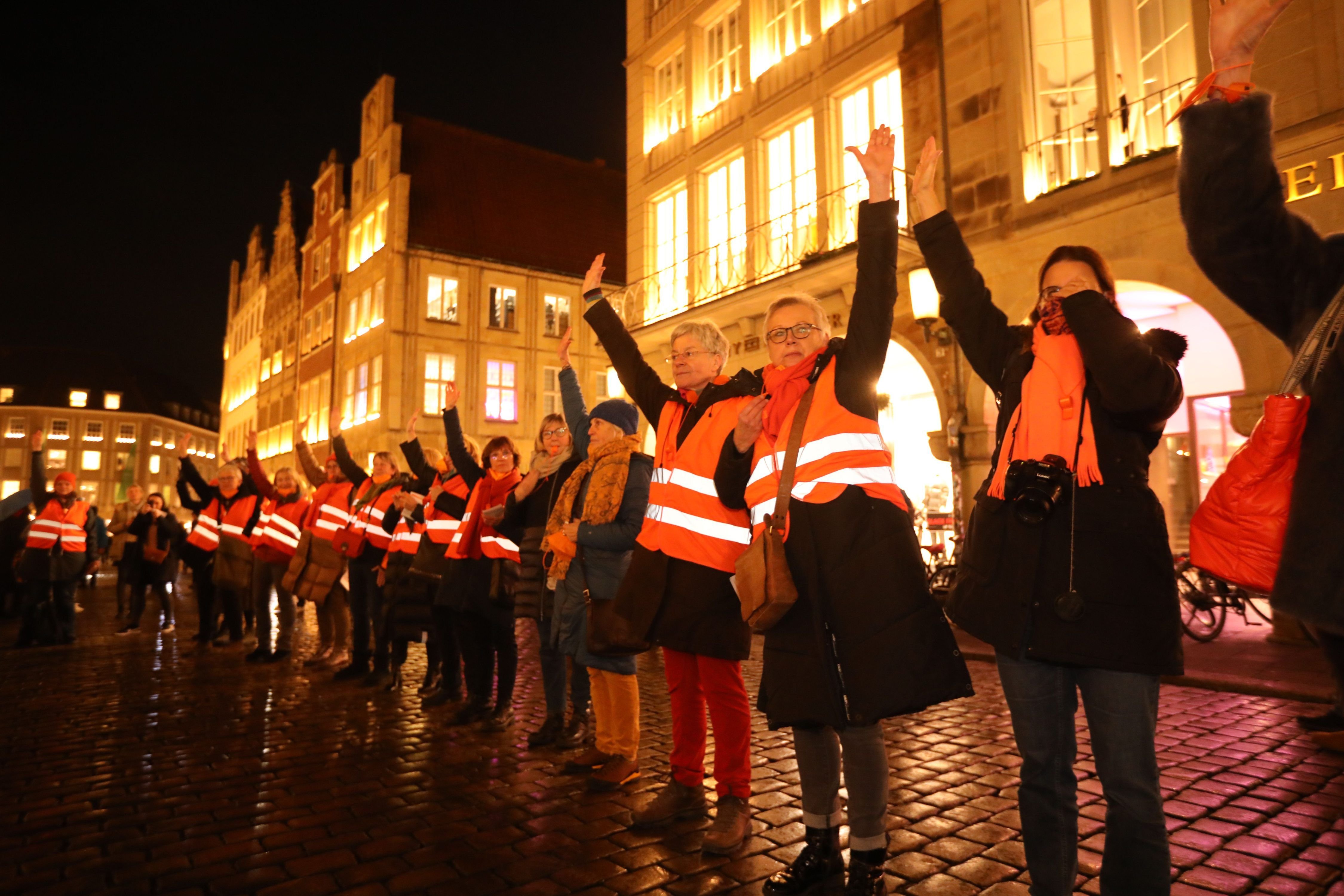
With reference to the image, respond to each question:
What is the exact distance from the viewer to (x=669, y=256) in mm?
16391

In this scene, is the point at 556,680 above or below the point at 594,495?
below

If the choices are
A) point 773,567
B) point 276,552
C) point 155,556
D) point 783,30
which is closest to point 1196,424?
point 783,30

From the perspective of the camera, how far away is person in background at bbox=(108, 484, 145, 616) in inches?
464

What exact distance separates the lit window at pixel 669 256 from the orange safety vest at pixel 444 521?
8.94m

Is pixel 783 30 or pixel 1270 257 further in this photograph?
pixel 783 30

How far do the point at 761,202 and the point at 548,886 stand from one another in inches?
497

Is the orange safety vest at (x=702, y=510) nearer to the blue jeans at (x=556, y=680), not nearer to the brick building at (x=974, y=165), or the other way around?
the blue jeans at (x=556, y=680)

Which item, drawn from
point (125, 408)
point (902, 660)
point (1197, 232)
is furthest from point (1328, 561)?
point (125, 408)

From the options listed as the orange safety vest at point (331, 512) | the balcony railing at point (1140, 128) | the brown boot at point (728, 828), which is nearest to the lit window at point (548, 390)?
the orange safety vest at point (331, 512)

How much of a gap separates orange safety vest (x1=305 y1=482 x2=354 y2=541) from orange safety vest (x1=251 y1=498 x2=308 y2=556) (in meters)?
0.42

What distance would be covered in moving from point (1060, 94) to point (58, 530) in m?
13.2

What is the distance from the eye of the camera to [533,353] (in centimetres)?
3017

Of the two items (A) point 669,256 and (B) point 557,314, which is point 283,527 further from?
(B) point 557,314

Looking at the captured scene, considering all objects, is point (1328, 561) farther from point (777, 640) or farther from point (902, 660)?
point (777, 640)
